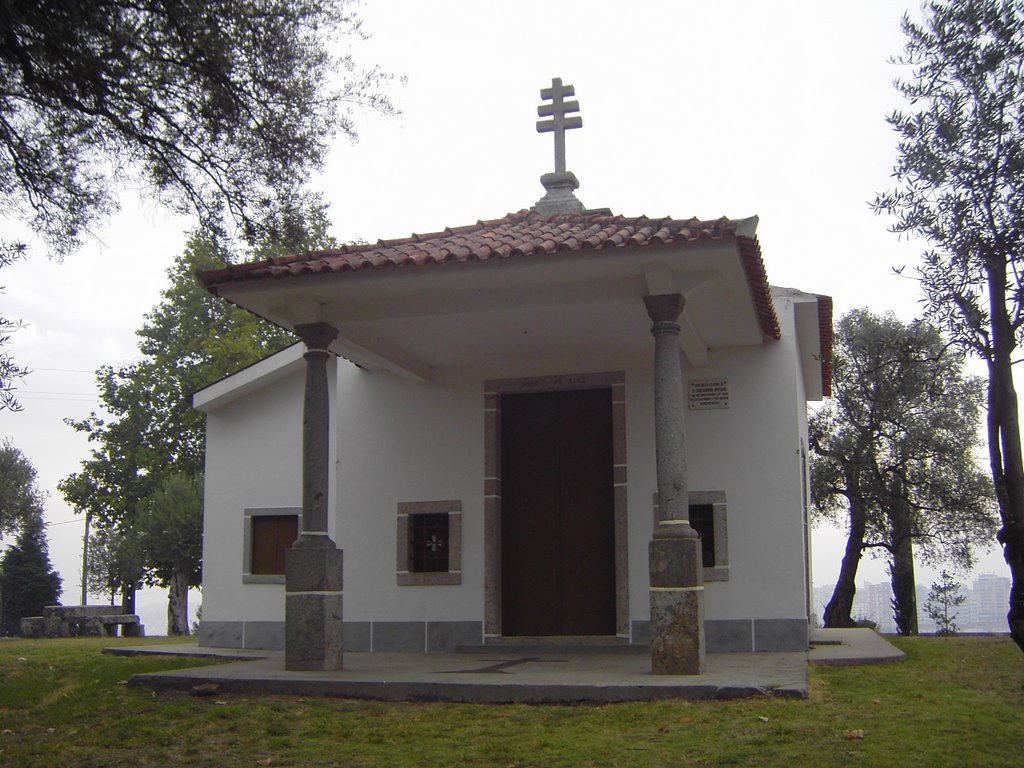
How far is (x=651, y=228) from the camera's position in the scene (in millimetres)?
9906

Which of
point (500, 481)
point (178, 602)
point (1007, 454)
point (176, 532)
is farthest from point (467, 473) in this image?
point (178, 602)

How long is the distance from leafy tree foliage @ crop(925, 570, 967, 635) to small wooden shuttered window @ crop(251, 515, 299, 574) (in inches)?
553

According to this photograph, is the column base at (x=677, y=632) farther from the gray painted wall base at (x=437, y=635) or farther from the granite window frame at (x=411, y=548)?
the granite window frame at (x=411, y=548)

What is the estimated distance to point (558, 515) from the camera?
13.5m

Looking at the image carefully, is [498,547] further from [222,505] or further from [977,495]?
[977,495]

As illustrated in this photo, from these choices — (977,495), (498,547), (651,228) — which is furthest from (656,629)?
(977,495)

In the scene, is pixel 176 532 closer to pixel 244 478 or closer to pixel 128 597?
pixel 128 597

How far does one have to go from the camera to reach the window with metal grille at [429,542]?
13711 millimetres

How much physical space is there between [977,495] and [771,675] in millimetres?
15262

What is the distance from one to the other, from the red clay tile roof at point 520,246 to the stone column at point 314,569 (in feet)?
2.87

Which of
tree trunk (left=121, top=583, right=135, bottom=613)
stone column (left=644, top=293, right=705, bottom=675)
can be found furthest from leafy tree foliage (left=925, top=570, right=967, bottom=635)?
tree trunk (left=121, top=583, right=135, bottom=613)

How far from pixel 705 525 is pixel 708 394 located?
5.13ft

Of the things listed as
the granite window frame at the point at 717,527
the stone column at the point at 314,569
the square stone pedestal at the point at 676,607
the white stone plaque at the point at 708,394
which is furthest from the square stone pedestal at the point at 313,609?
the white stone plaque at the point at 708,394

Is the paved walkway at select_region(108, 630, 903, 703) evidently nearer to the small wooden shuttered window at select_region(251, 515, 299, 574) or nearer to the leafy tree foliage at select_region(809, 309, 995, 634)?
the small wooden shuttered window at select_region(251, 515, 299, 574)
